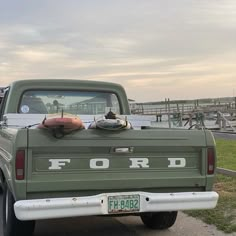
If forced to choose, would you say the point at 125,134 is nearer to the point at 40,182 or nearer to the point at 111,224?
the point at 40,182

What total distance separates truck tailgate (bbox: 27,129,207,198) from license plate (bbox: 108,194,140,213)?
0.32 feet

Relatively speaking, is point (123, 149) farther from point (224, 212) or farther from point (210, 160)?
point (224, 212)

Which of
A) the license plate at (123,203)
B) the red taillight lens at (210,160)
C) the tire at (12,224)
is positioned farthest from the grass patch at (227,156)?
the tire at (12,224)

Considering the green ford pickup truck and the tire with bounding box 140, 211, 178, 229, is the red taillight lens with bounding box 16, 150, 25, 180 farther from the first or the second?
the tire with bounding box 140, 211, 178, 229

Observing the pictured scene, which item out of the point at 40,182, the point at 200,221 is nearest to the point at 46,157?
the point at 40,182

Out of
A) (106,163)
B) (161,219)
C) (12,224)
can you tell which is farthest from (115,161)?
(161,219)

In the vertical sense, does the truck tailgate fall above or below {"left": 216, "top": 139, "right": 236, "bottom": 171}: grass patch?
above

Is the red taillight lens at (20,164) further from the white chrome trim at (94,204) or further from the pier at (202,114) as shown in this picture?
the pier at (202,114)

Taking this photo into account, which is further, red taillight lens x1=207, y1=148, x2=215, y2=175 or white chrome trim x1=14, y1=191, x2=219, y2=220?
red taillight lens x1=207, y1=148, x2=215, y2=175

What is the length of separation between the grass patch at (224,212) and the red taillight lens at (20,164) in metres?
2.79

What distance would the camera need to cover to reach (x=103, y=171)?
4.88 m

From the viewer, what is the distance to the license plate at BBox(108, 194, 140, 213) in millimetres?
4828

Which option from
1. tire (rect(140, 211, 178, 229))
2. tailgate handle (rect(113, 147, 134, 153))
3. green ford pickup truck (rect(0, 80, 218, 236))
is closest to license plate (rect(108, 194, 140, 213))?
green ford pickup truck (rect(0, 80, 218, 236))

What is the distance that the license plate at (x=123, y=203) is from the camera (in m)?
4.83
